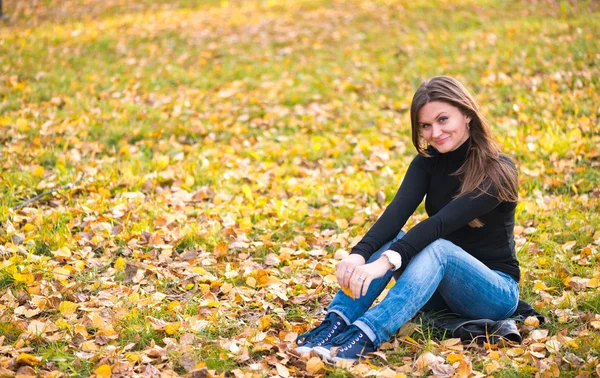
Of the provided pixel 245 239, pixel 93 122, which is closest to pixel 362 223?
pixel 245 239

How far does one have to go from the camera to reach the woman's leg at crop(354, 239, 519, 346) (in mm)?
2680

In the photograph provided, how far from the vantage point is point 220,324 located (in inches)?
119

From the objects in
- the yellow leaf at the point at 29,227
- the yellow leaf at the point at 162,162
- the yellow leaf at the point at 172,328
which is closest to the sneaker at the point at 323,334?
the yellow leaf at the point at 172,328

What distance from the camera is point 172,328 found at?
9.45 feet

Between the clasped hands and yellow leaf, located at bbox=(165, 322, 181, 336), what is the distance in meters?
0.83

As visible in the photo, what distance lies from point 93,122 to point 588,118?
4.77 m

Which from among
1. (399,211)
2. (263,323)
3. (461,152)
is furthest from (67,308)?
(461,152)

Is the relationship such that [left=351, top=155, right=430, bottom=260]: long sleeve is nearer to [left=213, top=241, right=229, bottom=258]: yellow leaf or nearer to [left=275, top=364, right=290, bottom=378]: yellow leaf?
[left=275, top=364, right=290, bottom=378]: yellow leaf

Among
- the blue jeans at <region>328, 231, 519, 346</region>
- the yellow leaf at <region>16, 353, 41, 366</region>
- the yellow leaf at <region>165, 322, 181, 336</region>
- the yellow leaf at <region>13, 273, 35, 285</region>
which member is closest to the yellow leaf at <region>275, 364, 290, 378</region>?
the blue jeans at <region>328, 231, 519, 346</region>

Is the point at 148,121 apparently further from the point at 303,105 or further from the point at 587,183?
the point at 587,183

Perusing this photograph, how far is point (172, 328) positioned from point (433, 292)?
1.24 metres

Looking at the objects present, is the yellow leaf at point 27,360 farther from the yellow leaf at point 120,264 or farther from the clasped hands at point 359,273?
the clasped hands at point 359,273

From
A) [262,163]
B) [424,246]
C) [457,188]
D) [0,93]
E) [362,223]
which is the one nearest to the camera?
[424,246]

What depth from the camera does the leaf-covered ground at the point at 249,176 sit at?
110 inches
